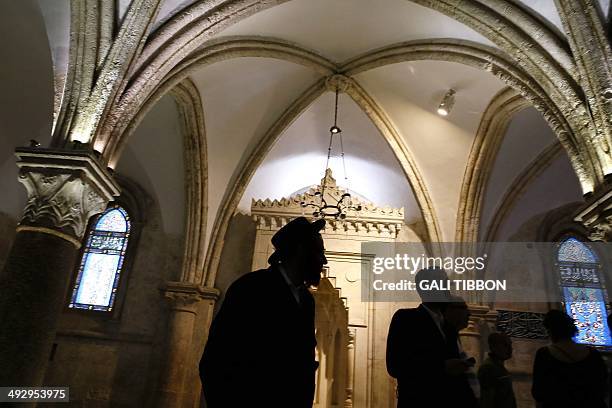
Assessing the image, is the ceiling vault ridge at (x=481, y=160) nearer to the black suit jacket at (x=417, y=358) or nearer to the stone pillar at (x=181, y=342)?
the stone pillar at (x=181, y=342)

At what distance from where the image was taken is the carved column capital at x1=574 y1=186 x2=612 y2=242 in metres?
4.78

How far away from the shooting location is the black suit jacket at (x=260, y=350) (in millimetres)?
1716

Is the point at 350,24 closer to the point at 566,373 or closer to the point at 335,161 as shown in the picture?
the point at 335,161

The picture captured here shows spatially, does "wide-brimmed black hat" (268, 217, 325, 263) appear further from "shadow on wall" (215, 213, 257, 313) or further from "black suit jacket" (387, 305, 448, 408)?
"shadow on wall" (215, 213, 257, 313)

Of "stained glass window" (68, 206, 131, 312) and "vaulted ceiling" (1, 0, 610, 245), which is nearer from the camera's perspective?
"vaulted ceiling" (1, 0, 610, 245)

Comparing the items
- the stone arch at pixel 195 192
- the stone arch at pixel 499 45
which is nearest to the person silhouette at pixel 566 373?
the stone arch at pixel 499 45

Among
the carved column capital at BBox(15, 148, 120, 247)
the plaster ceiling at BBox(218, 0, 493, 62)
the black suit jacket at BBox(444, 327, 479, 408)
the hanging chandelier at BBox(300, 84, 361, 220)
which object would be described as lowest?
the black suit jacket at BBox(444, 327, 479, 408)

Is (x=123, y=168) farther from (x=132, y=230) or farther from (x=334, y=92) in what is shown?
(x=334, y=92)

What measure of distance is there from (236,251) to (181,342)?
2207 mm

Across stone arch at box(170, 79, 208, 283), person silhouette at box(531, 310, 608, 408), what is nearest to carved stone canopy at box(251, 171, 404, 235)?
stone arch at box(170, 79, 208, 283)

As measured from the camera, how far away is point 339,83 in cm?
891

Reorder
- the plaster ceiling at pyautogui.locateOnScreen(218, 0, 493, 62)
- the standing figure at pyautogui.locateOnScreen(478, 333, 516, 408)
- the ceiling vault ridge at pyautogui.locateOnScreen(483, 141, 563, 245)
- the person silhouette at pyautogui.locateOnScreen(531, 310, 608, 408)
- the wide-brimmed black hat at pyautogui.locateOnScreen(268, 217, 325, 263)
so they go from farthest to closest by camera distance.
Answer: the ceiling vault ridge at pyautogui.locateOnScreen(483, 141, 563, 245) < the plaster ceiling at pyautogui.locateOnScreen(218, 0, 493, 62) < the standing figure at pyautogui.locateOnScreen(478, 333, 516, 408) < the person silhouette at pyautogui.locateOnScreen(531, 310, 608, 408) < the wide-brimmed black hat at pyautogui.locateOnScreen(268, 217, 325, 263)

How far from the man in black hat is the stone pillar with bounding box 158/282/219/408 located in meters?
7.57

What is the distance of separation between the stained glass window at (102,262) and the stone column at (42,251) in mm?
5242
